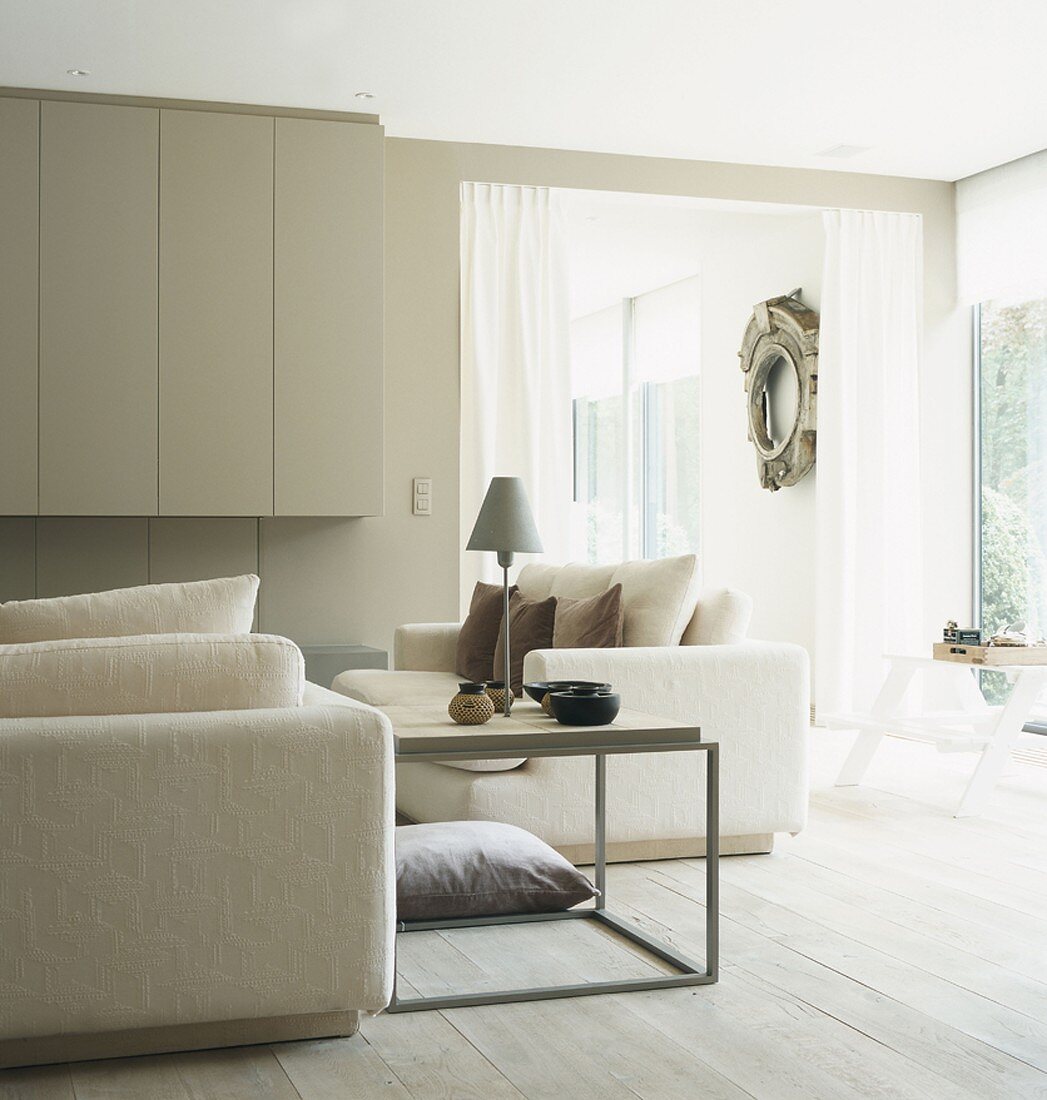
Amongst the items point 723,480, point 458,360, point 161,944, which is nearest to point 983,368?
point 723,480

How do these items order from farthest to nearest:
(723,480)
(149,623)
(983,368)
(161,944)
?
(723,480)
(983,368)
(149,623)
(161,944)

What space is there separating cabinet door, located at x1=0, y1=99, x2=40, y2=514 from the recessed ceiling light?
3296 mm

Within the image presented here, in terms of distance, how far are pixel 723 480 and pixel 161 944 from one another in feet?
19.0

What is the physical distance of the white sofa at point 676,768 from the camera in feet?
12.3

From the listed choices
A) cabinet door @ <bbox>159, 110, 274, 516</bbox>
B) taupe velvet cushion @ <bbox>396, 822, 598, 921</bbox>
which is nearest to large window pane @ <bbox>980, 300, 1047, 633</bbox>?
cabinet door @ <bbox>159, 110, 274, 516</bbox>

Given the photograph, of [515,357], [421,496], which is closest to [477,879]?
[421,496]

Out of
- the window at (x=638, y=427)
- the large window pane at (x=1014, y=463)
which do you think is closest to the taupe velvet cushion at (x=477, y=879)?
the large window pane at (x=1014, y=463)

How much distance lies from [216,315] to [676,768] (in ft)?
8.73

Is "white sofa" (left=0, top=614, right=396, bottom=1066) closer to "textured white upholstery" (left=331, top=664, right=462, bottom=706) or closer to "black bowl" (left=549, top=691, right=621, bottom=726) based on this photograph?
"black bowl" (left=549, top=691, right=621, bottom=726)

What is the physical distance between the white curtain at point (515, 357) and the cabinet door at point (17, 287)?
5.84 ft

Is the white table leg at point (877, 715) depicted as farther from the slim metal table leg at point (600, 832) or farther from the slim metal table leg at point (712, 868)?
the slim metal table leg at point (712, 868)

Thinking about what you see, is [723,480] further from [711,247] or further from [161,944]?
[161,944]

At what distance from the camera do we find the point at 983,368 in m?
6.69

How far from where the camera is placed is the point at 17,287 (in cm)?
512
